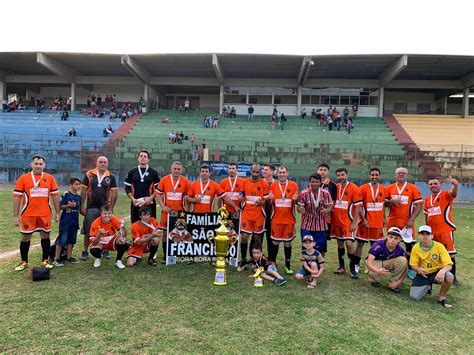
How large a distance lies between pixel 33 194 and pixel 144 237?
193 cm

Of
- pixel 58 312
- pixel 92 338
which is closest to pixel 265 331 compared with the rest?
pixel 92 338

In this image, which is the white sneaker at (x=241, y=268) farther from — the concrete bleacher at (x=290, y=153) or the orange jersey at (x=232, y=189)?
the concrete bleacher at (x=290, y=153)

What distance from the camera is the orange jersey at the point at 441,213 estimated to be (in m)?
5.97

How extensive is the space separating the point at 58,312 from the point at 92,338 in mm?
867

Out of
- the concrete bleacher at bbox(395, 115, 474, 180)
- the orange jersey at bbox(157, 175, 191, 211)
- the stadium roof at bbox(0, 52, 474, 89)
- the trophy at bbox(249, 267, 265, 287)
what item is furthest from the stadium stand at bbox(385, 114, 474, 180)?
the trophy at bbox(249, 267, 265, 287)

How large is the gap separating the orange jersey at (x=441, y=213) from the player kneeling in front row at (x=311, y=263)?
214cm

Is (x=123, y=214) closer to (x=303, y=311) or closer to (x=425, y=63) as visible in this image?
(x=303, y=311)

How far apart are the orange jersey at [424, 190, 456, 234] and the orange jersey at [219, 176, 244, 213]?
3.38 meters

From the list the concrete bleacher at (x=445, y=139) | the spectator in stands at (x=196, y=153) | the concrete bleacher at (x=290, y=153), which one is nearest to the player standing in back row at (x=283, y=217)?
the concrete bleacher at (x=290, y=153)

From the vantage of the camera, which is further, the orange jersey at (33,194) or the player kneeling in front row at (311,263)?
the orange jersey at (33,194)

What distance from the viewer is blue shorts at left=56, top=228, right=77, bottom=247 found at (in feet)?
20.2

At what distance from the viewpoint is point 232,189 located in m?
6.57

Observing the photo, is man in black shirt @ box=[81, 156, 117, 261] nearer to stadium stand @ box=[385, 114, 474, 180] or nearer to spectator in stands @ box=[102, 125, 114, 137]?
stadium stand @ box=[385, 114, 474, 180]

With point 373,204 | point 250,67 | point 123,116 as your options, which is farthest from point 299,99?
point 373,204
